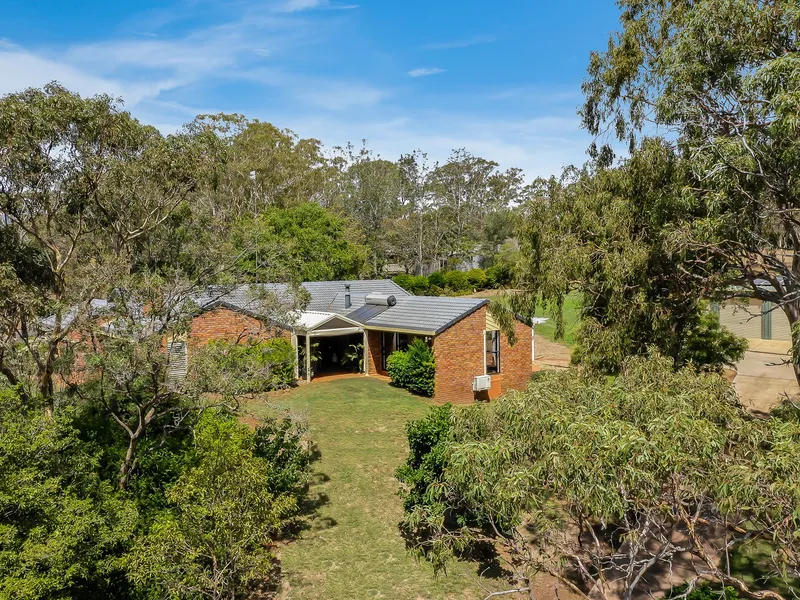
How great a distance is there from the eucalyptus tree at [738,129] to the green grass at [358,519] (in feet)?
29.0

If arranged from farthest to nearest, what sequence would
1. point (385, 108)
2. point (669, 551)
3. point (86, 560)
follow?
point (385, 108)
point (86, 560)
point (669, 551)

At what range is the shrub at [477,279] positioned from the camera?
1874 inches

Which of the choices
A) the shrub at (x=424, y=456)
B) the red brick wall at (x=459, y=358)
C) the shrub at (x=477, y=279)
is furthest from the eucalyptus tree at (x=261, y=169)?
the shrub at (x=424, y=456)

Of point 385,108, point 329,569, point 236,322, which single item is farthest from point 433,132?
point 329,569

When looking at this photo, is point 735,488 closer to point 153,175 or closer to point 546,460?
point 546,460

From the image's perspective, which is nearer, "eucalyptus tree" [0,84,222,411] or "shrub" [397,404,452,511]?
"eucalyptus tree" [0,84,222,411]

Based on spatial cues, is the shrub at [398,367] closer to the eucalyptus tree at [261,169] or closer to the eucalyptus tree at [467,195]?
the eucalyptus tree at [261,169]

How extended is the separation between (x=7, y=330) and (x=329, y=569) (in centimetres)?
766

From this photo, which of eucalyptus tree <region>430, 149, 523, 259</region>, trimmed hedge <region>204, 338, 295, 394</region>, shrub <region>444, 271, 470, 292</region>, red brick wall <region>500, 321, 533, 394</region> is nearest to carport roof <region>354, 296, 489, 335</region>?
red brick wall <region>500, 321, 533, 394</region>

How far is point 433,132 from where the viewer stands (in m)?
27.3

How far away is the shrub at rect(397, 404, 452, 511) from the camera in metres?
Answer: 11.1

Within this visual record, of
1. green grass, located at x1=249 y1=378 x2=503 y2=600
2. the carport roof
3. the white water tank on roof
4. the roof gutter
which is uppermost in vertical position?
the white water tank on roof

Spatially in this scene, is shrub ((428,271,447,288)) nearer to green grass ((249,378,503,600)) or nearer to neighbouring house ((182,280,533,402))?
neighbouring house ((182,280,533,402))

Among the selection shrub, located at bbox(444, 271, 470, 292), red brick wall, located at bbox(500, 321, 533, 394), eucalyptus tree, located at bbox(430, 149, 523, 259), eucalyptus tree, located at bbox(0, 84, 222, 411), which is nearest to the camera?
eucalyptus tree, located at bbox(0, 84, 222, 411)
